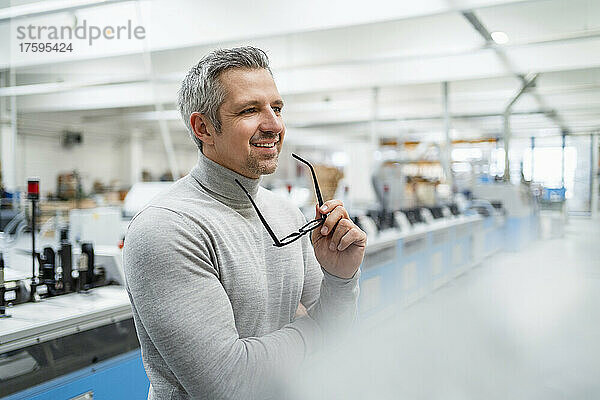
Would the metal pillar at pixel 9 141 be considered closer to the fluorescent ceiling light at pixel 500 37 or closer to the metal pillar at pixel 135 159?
the fluorescent ceiling light at pixel 500 37

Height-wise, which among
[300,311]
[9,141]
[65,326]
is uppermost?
[9,141]

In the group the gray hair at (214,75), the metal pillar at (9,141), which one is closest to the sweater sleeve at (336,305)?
the gray hair at (214,75)

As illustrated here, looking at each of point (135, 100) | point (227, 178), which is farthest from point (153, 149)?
point (227, 178)

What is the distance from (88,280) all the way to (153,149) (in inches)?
393

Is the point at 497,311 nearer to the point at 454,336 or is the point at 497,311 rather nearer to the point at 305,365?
the point at 454,336

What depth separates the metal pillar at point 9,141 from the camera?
2.65 m

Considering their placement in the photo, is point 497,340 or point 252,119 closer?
point 497,340

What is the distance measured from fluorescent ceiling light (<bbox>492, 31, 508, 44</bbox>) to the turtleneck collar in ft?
1.05

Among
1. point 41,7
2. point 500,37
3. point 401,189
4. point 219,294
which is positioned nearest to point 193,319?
point 219,294

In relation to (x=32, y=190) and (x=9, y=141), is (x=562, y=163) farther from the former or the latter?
(x=9, y=141)

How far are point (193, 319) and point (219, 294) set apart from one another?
0.04 m

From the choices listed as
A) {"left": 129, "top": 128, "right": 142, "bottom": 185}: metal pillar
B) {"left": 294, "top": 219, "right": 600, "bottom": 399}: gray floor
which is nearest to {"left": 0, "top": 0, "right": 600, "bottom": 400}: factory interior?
{"left": 294, "top": 219, "right": 600, "bottom": 399}: gray floor

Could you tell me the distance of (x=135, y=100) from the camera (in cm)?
475

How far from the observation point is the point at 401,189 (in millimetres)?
2893
